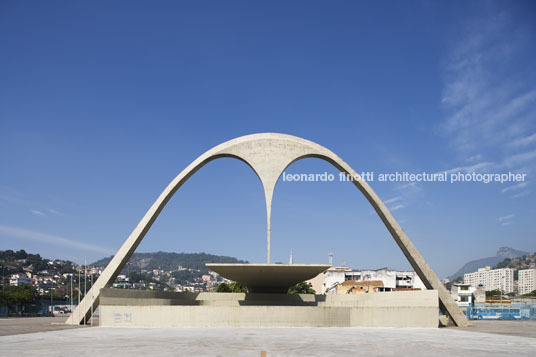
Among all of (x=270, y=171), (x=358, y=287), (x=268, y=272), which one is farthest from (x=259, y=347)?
(x=358, y=287)

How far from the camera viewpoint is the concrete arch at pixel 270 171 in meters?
27.1

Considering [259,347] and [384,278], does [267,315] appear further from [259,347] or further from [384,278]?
[384,278]

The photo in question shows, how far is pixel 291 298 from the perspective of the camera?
36.0 metres

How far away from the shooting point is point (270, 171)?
30.2 metres

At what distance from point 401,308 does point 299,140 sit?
1306 centimetres

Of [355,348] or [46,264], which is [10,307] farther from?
[46,264]

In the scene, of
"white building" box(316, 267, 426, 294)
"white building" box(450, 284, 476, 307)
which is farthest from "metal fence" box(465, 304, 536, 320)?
"white building" box(316, 267, 426, 294)

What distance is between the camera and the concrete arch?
88.8 feet

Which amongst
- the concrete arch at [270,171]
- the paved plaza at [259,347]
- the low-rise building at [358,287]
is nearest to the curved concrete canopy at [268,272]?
the concrete arch at [270,171]

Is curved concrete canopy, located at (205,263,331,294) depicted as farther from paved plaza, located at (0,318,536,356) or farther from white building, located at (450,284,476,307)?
white building, located at (450,284,476,307)

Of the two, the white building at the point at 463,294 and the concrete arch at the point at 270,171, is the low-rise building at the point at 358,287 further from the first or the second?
the concrete arch at the point at 270,171

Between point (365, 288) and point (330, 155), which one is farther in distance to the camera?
point (365, 288)

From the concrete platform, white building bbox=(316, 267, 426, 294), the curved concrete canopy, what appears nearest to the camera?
the concrete platform

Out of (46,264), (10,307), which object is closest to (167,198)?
(10,307)
